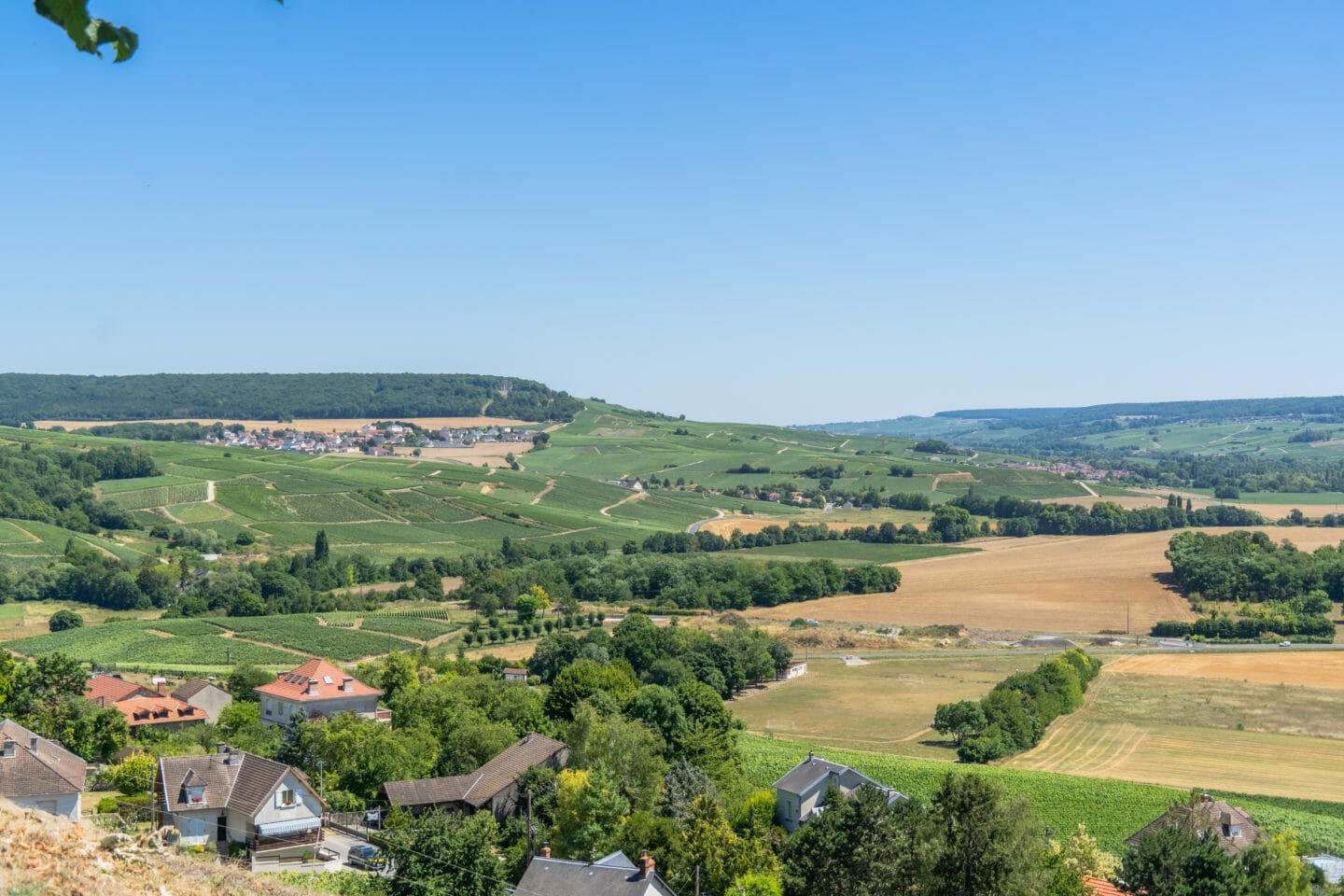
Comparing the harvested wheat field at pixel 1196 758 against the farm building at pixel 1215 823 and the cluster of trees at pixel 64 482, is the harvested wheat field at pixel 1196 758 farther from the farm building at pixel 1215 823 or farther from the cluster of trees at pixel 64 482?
the cluster of trees at pixel 64 482

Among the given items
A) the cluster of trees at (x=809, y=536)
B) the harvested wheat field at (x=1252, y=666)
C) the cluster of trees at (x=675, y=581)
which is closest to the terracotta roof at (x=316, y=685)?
the cluster of trees at (x=675, y=581)

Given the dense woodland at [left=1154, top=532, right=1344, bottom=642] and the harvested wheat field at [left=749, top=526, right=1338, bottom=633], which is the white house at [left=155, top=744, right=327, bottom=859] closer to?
the harvested wheat field at [left=749, top=526, right=1338, bottom=633]

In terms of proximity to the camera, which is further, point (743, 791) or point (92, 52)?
point (743, 791)

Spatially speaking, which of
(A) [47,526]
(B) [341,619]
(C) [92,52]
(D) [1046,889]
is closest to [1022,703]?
(D) [1046,889]

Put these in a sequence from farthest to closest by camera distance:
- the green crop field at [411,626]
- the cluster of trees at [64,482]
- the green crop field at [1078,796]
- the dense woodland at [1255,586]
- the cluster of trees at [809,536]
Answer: the cluster of trees at [809,536] < the cluster of trees at [64,482] < the dense woodland at [1255,586] < the green crop field at [411,626] < the green crop field at [1078,796]

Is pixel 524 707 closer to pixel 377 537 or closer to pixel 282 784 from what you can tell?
pixel 282 784

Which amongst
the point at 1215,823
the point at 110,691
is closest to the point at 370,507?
the point at 110,691

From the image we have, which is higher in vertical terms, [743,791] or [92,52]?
[92,52]
